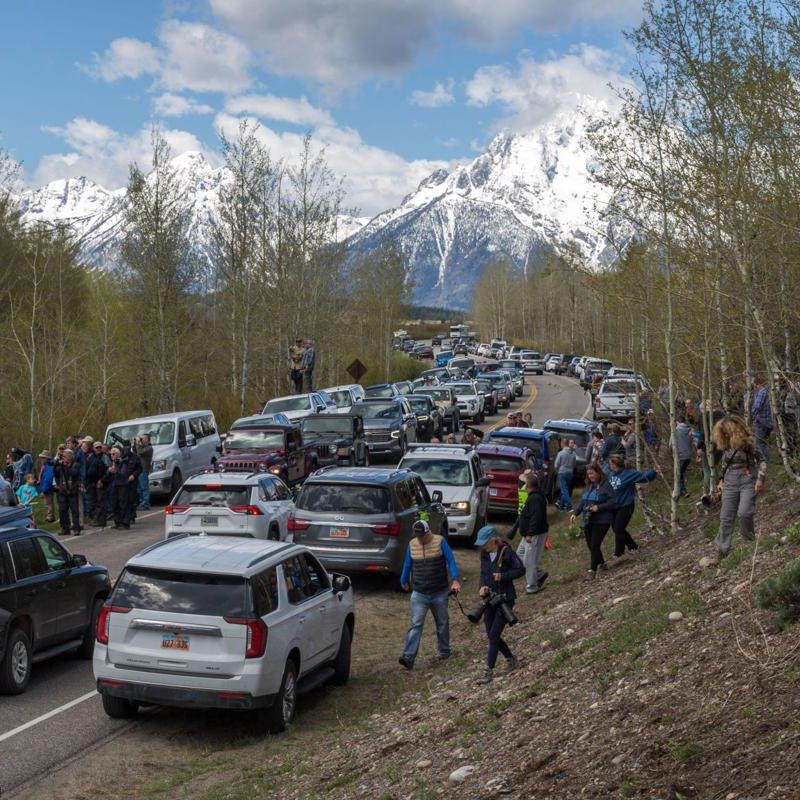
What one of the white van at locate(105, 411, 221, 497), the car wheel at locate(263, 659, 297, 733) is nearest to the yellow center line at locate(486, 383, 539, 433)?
the white van at locate(105, 411, 221, 497)

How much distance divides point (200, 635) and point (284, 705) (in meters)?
1.15

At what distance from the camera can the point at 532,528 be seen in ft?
52.0

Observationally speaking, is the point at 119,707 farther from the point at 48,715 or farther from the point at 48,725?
the point at 48,715

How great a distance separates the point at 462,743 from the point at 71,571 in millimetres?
5991

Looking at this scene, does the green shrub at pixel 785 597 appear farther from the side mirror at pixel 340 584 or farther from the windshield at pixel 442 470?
the windshield at pixel 442 470

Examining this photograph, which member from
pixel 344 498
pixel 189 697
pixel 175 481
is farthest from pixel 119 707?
pixel 175 481

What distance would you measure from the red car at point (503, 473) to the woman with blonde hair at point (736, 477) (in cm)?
1116

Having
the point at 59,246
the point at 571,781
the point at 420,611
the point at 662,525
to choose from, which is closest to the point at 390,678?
the point at 420,611

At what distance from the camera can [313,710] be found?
37.6 ft

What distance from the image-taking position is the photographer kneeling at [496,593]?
11125 mm

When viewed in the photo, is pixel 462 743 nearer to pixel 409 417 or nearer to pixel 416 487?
pixel 416 487

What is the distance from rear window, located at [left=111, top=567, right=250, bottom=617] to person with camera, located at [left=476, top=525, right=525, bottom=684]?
8.40ft

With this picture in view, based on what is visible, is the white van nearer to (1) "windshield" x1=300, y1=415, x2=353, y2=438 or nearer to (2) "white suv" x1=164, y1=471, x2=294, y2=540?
(1) "windshield" x1=300, y1=415, x2=353, y2=438

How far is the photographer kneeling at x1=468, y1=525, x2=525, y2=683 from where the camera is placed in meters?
11.1
